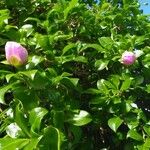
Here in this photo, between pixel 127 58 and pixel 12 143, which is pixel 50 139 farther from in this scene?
pixel 127 58

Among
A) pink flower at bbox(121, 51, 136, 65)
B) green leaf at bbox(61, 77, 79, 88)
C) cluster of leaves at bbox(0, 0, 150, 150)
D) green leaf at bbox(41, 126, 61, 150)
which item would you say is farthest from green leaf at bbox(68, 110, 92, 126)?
pink flower at bbox(121, 51, 136, 65)

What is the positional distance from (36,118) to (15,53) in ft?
0.94

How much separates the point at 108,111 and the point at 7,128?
487mm

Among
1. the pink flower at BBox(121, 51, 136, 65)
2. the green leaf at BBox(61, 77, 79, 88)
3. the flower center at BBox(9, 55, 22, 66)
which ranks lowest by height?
the pink flower at BBox(121, 51, 136, 65)

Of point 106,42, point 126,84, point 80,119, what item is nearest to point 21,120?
point 80,119

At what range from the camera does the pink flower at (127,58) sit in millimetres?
2051

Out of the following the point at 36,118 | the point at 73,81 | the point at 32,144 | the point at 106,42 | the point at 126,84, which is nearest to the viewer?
the point at 32,144

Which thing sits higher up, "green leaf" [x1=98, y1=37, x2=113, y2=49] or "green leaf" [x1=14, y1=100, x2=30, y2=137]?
"green leaf" [x1=14, y1=100, x2=30, y2=137]

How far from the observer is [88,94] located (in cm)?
207

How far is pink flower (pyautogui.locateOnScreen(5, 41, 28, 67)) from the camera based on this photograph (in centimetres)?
167

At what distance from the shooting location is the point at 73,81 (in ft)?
5.86

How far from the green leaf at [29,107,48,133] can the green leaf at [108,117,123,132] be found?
1.26ft

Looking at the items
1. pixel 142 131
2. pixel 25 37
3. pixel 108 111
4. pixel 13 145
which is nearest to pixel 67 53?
pixel 25 37

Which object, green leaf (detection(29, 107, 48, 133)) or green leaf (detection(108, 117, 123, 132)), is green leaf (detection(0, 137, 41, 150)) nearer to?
green leaf (detection(29, 107, 48, 133))
